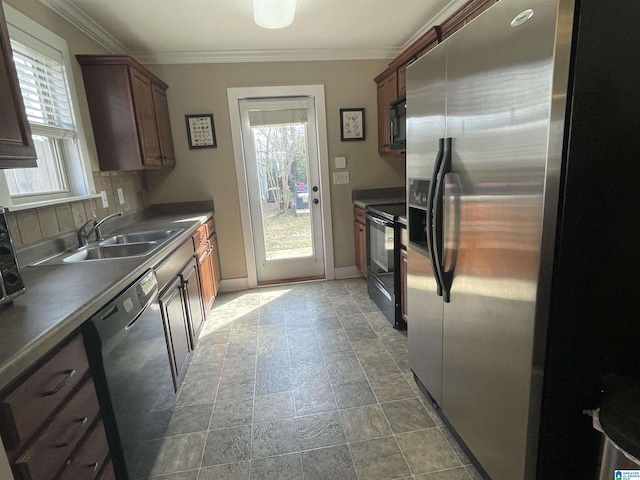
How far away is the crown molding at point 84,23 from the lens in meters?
2.08

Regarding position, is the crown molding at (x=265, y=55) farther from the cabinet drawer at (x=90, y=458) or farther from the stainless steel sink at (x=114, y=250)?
the cabinet drawer at (x=90, y=458)

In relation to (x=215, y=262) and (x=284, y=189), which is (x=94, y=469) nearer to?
(x=215, y=262)

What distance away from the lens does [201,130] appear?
3.36 meters

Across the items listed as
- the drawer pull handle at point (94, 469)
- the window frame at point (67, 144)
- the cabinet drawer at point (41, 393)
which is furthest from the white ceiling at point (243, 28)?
the drawer pull handle at point (94, 469)

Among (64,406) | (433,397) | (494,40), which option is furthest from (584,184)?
(64,406)

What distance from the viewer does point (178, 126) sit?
3330mm

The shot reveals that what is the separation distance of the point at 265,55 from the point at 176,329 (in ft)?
8.94

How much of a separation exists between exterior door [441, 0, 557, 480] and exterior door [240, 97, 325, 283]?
2.43 metres

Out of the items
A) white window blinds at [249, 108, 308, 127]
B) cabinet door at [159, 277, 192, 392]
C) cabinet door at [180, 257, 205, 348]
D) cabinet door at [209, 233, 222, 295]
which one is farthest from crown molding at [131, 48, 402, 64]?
cabinet door at [159, 277, 192, 392]

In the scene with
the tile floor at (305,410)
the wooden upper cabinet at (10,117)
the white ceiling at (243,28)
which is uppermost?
the white ceiling at (243,28)

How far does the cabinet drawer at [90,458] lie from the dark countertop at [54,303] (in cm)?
35

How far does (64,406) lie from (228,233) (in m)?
2.77

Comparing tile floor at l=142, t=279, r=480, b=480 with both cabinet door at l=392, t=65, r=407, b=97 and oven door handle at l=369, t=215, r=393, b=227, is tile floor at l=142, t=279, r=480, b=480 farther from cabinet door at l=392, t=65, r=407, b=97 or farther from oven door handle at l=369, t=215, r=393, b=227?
cabinet door at l=392, t=65, r=407, b=97

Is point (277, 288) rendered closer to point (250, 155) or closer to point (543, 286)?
point (250, 155)
